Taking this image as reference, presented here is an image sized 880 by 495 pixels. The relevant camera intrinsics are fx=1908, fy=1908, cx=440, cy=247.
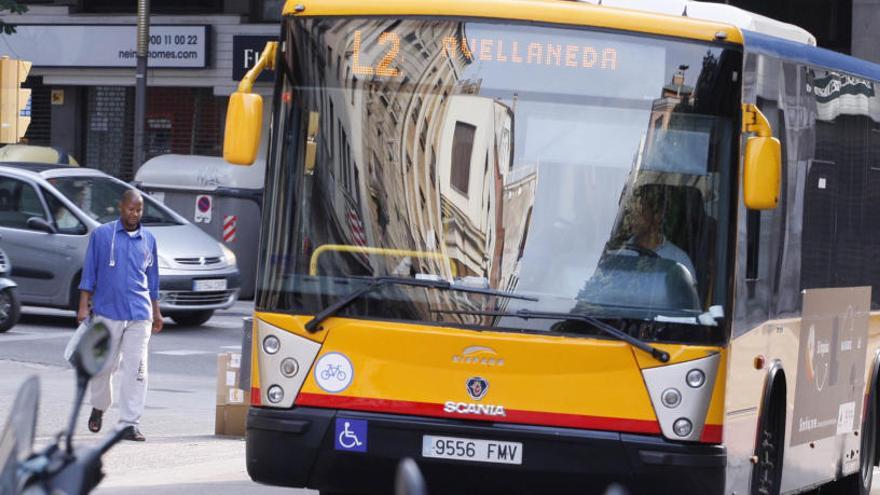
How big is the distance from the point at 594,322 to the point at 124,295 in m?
5.14

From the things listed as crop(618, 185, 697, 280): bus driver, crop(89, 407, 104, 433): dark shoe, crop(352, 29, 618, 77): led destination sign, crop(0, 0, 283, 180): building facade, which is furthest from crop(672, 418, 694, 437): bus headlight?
crop(0, 0, 283, 180): building facade

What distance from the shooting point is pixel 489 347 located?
8.16m

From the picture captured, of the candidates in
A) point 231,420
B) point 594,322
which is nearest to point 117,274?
point 231,420

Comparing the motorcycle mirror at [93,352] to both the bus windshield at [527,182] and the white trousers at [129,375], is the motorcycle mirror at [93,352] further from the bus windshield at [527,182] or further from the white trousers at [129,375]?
the white trousers at [129,375]

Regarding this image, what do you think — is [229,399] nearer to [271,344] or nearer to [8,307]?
[271,344]

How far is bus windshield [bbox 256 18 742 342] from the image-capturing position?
8188mm

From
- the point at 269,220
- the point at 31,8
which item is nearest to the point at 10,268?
the point at 269,220

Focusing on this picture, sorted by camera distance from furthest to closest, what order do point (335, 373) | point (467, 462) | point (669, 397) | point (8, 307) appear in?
point (8, 307) → point (335, 373) → point (467, 462) → point (669, 397)

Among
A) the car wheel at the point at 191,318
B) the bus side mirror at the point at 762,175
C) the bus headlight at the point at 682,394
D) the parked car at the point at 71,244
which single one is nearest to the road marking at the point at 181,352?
the parked car at the point at 71,244

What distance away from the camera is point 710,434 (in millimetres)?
8125

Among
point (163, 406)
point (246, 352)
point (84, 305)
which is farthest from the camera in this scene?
point (163, 406)

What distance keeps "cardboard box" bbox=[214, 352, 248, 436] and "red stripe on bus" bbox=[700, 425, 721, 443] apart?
514 cm

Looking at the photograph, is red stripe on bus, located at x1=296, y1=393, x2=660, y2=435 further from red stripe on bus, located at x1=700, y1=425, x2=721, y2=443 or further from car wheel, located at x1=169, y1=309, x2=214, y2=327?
car wheel, located at x1=169, y1=309, x2=214, y2=327

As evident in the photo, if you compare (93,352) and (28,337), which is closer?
(93,352)
